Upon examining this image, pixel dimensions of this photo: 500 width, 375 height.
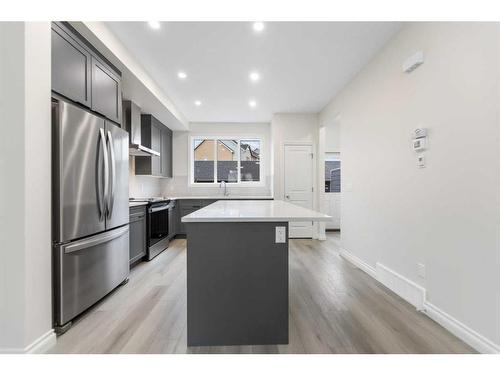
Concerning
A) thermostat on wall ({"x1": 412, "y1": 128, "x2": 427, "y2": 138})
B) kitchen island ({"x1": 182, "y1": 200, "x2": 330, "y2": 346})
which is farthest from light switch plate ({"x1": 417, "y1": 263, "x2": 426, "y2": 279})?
kitchen island ({"x1": 182, "y1": 200, "x2": 330, "y2": 346})

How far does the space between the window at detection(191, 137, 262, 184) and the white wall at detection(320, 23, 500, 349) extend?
3.56 meters

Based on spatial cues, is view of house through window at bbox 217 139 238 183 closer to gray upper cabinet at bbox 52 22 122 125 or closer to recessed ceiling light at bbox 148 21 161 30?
gray upper cabinet at bbox 52 22 122 125

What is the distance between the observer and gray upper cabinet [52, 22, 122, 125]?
2041 millimetres

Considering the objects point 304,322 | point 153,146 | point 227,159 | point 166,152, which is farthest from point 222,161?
point 304,322

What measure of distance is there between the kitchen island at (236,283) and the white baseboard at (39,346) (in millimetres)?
954

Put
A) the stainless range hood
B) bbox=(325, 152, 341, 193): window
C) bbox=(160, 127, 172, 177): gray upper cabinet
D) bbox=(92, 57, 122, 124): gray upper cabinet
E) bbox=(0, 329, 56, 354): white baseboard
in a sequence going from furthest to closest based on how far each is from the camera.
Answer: bbox=(325, 152, 341, 193): window
bbox=(160, 127, 172, 177): gray upper cabinet
the stainless range hood
bbox=(92, 57, 122, 124): gray upper cabinet
bbox=(0, 329, 56, 354): white baseboard

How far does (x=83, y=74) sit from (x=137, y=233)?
2115 millimetres

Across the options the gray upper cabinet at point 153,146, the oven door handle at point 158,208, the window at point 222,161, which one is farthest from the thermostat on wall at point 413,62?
the window at point 222,161

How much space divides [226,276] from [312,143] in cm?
449

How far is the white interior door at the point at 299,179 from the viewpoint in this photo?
18.6 ft

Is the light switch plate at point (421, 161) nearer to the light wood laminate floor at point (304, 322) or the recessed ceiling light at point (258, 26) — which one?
the light wood laminate floor at point (304, 322)

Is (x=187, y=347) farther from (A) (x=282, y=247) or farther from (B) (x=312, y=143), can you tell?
(B) (x=312, y=143)

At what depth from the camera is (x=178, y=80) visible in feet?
12.8
